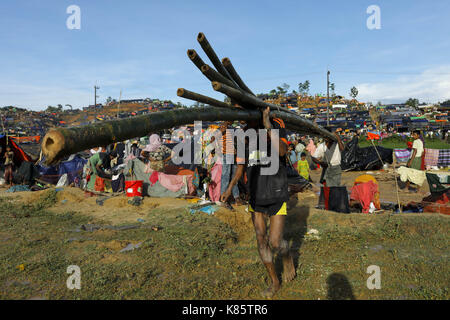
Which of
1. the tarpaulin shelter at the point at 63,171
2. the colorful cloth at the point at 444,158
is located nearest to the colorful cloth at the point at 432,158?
the colorful cloth at the point at 444,158

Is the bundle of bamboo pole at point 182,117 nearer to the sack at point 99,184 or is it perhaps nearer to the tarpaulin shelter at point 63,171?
the sack at point 99,184

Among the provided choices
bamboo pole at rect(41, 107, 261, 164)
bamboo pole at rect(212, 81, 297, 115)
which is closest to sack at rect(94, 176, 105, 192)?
bamboo pole at rect(212, 81, 297, 115)

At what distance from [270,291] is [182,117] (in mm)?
2005

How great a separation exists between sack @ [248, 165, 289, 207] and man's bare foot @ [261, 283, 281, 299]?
862mm

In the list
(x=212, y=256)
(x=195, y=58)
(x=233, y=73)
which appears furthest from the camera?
(x=212, y=256)

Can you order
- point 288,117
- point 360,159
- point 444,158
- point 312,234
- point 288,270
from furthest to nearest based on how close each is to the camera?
point 360,159 → point 444,158 → point 312,234 → point 288,117 → point 288,270

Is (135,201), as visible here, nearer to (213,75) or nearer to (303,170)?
(303,170)

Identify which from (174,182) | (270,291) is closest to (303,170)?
(174,182)

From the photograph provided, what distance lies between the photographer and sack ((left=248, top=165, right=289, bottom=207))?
321 cm

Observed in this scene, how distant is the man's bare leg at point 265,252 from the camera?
3.08m

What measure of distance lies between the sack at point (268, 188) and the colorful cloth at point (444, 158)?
534 inches

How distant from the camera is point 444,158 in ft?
43.8
